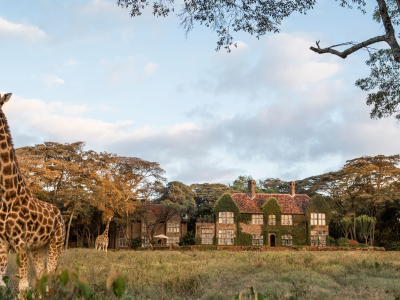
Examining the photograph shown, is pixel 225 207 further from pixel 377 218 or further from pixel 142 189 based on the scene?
pixel 377 218

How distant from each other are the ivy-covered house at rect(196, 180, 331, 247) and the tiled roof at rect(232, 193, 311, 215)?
11cm

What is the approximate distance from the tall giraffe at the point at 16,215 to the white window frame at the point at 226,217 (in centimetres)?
3649

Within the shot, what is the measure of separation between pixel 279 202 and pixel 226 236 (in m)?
7.35

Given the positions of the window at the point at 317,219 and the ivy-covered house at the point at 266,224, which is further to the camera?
the window at the point at 317,219

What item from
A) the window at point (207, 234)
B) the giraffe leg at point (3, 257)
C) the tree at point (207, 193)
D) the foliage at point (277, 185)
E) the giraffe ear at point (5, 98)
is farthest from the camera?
the foliage at point (277, 185)

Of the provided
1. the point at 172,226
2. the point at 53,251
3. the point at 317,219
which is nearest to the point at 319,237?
the point at 317,219

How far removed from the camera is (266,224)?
142ft

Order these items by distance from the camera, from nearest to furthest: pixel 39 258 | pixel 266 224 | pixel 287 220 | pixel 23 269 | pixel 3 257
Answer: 1. pixel 3 257
2. pixel 23 269
3. pixel 39 258
4. pixel 266 224
5. pixel 287 220

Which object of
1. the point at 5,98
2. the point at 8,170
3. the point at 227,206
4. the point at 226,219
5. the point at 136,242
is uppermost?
the point at 5,98

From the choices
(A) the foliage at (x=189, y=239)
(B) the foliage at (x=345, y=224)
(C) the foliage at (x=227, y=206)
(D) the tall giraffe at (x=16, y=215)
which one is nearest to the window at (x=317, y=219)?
(B) the foliage at (x=345, y=224)

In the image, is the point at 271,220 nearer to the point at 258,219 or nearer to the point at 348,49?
the point at 258,219

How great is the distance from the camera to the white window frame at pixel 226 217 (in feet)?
141

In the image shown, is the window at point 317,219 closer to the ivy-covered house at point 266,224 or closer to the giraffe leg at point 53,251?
the ivy-covered house at point 266,224

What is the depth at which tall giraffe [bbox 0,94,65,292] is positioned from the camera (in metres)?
6.31
